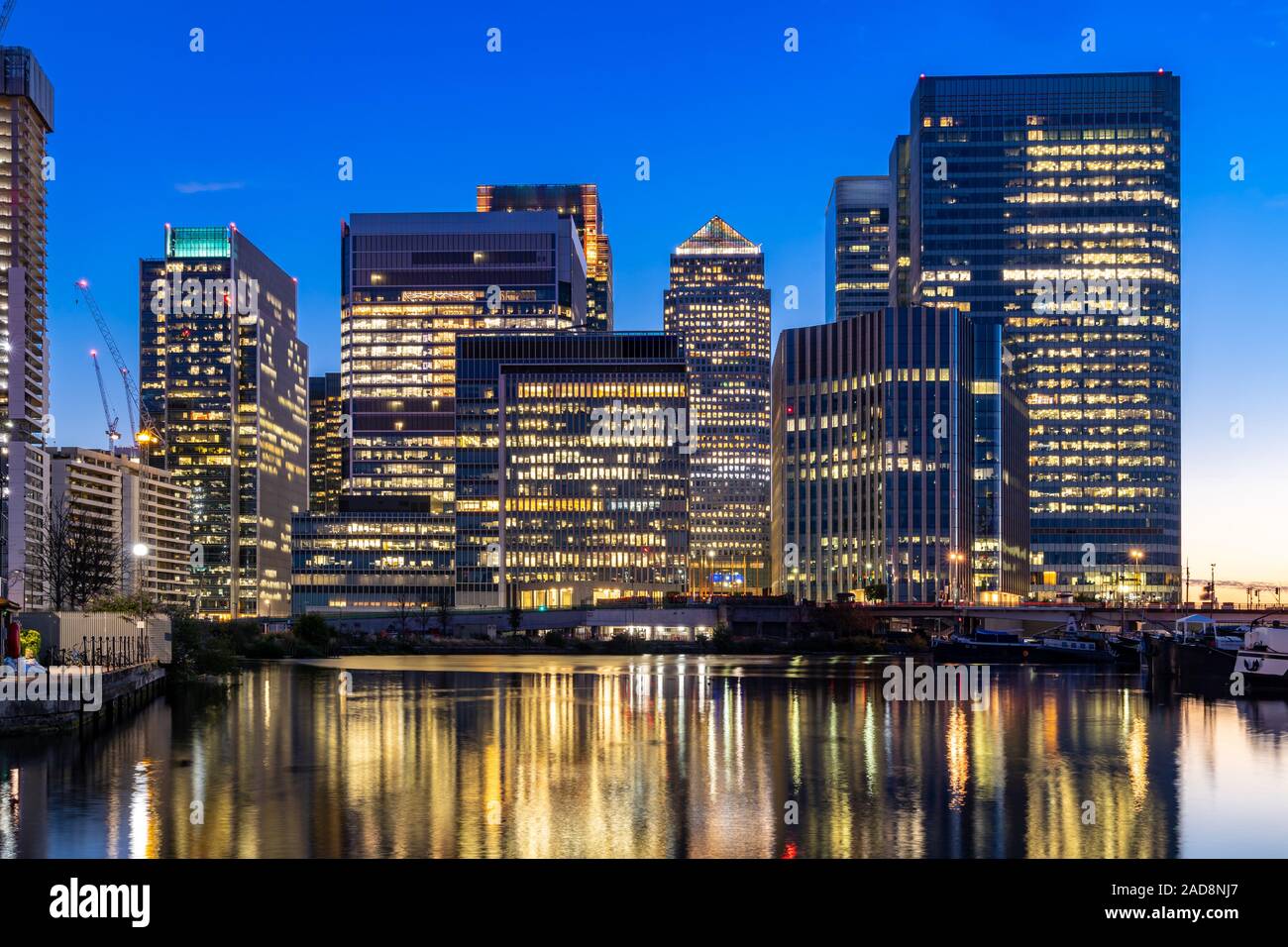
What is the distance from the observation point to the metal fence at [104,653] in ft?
233

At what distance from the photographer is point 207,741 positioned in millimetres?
56594

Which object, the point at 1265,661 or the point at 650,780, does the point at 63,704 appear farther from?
the point at 1265,661

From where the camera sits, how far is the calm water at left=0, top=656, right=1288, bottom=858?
34812 mm

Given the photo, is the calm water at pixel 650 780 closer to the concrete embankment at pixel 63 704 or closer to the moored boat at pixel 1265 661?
the concrete embankment at pixel 63 704

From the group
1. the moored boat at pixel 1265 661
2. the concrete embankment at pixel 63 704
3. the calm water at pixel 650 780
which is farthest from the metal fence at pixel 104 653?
the moored boat at pixel 1265 661

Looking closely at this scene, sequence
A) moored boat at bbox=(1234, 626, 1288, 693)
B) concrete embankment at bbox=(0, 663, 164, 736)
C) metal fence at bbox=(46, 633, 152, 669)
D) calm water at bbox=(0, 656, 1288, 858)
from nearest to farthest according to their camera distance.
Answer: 1. calm water at bbox=(0, 656, 1288, 858)
2. concrete embankment at bbox=(0, 663, 164, 736)
3. metal fence at bbox=(46, 633, 152, 669)
4. moored boat at bbox=(1234, 626, 1288, 693)

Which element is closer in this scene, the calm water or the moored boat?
the calm water

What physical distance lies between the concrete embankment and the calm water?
5.47 ft

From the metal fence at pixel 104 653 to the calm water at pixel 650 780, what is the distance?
4704 mm

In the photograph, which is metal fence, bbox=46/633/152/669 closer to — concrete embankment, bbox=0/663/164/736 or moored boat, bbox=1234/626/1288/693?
concrete embankment, bbox=0/663/164/736

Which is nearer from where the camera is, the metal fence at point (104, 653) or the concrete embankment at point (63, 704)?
the concrete embankment at point (63, 704)

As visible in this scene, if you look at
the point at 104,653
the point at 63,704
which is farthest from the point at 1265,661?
the point at 63,704

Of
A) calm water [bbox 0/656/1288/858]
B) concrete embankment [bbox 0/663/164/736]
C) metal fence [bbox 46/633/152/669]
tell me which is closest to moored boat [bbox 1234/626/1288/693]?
calm water [bbox 0/656/1288/858]
